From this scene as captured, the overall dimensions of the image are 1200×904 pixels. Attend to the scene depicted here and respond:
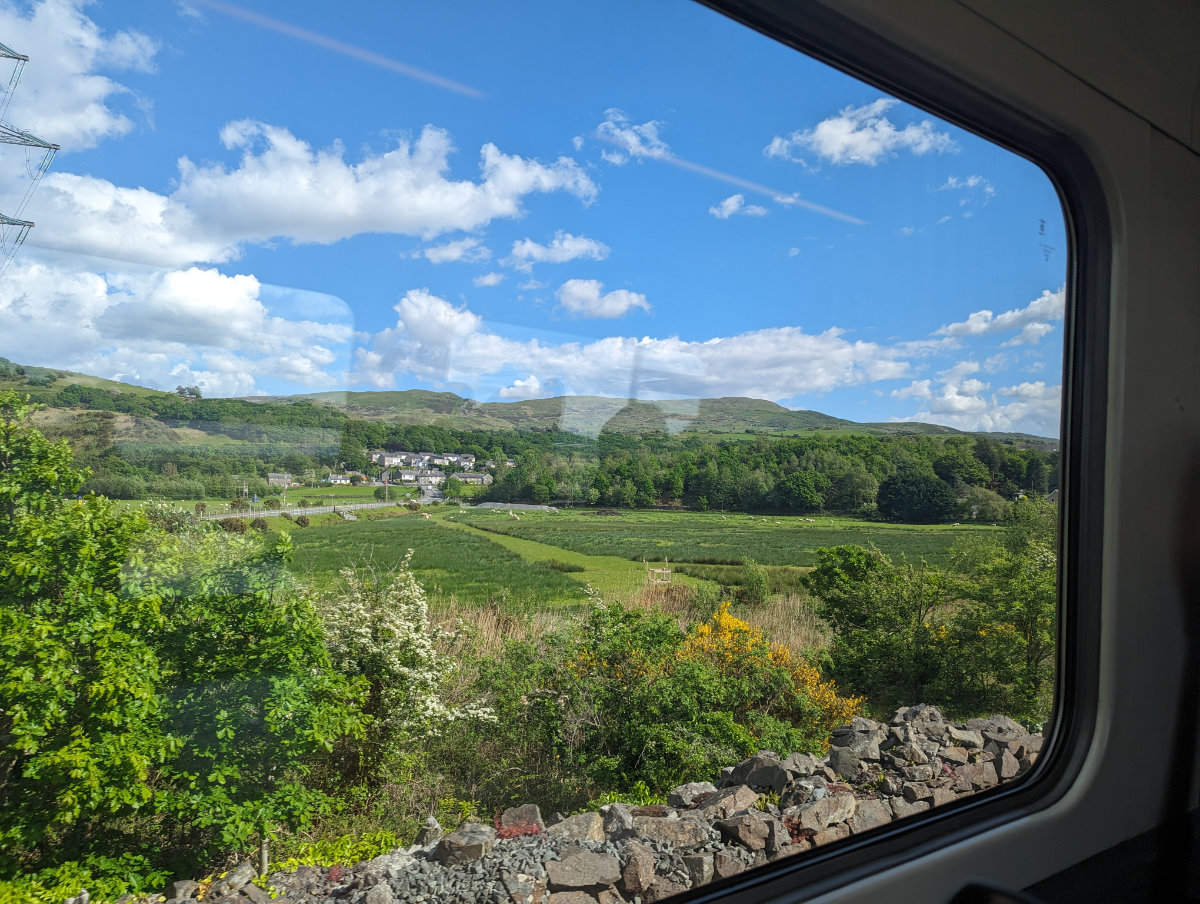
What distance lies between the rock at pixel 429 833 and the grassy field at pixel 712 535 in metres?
0.59

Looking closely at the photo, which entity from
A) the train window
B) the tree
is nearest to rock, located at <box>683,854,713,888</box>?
the train window

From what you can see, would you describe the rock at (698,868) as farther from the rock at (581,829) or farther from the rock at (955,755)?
the rock at (955,755)

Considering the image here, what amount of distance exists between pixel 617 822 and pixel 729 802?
33cm

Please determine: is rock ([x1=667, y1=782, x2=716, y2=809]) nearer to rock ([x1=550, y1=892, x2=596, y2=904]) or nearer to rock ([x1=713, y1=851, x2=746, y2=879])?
rock ([x1=713, y1=851, x2=746, y2=879])

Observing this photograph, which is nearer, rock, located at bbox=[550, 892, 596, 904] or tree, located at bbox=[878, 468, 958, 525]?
rock, located at bbox=[550, 892, 596, 904]

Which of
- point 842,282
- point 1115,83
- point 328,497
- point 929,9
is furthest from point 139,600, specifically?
point 1115,83

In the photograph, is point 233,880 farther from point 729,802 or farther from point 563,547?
point 729,802

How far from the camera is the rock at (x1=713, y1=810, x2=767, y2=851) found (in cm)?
169

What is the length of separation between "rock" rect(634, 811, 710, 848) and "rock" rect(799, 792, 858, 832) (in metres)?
0.33

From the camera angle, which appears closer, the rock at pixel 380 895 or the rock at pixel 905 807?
the rock at pixel 380 895

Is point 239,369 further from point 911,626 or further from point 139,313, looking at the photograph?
point 911,626

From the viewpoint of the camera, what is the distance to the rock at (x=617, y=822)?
62.4 inches

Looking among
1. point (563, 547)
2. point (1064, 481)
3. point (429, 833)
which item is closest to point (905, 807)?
point (1064, 481)

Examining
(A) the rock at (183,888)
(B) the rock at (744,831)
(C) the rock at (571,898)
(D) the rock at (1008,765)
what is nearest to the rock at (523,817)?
(C) the rock at (571,898)
